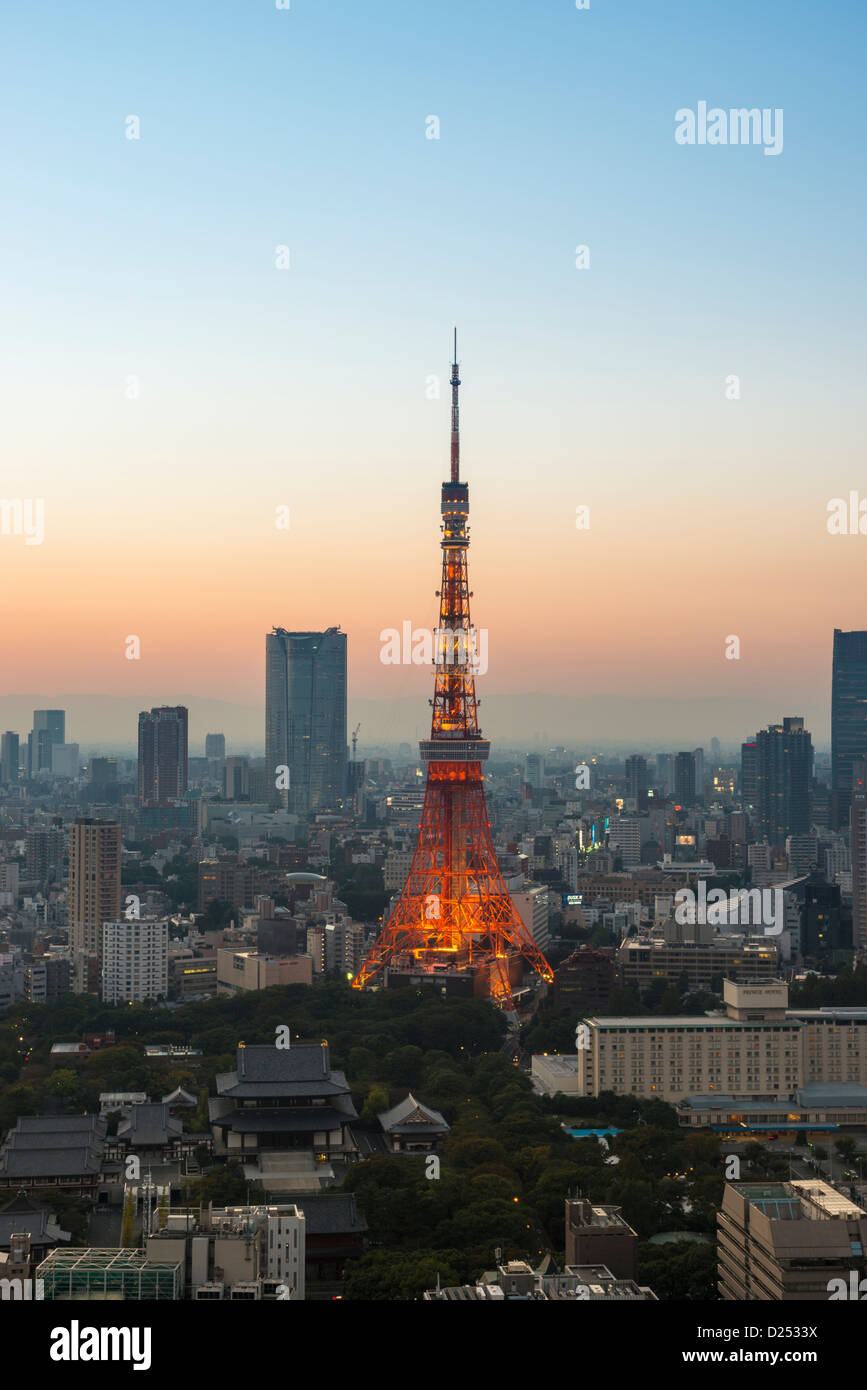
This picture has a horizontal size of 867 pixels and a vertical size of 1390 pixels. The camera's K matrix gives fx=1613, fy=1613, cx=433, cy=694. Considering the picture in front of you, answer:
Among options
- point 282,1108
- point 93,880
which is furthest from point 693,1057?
point 93,880

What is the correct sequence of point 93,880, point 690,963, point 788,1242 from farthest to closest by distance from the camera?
1. point 93,880
2. point 690,963
3. point 788,1242

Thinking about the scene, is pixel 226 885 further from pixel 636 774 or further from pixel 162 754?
pixel 636 774

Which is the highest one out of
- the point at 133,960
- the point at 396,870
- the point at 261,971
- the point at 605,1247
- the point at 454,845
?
the point at 454,845

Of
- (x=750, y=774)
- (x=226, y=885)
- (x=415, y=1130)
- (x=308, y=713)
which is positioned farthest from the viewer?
(x=308, y=713)

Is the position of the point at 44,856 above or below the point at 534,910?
above

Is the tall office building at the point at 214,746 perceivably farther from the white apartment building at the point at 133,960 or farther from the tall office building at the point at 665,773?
the white apartment building at the point at 133,960

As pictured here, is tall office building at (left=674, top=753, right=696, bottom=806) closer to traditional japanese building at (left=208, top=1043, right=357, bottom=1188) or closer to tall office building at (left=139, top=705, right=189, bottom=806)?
tall office building at (left=139, top=705, right=189, bottom=806)
